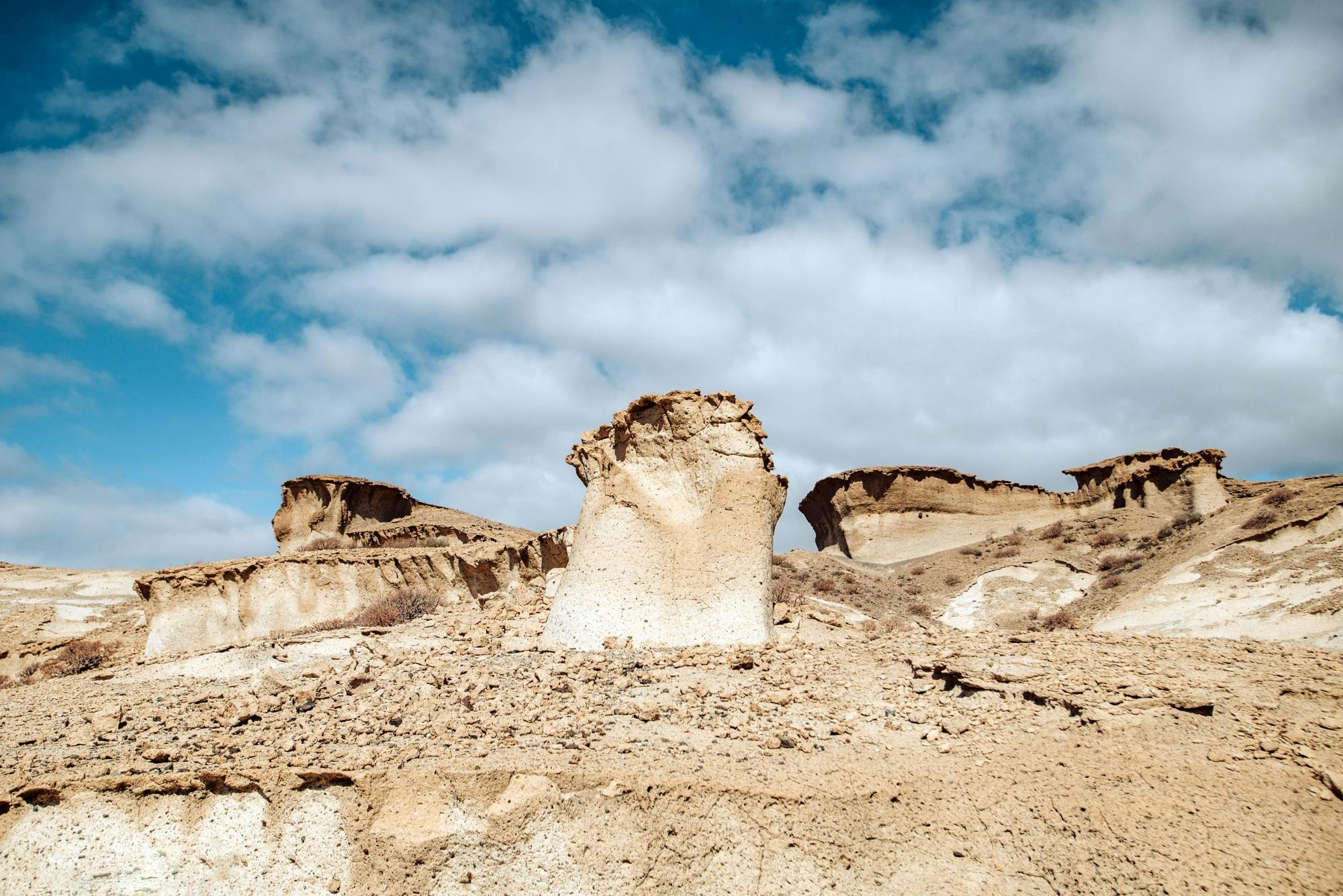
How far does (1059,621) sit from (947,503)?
43.5 ft

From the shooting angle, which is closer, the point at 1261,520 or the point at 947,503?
the point at 1261,520

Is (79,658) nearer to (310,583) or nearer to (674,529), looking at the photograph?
(310,583)

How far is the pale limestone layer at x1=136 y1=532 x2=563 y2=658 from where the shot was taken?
11.3m

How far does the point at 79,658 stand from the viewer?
10.5m

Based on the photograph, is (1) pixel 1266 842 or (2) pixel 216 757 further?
(2) pixel 216 757

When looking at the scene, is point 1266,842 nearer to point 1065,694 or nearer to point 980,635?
point 1065,694

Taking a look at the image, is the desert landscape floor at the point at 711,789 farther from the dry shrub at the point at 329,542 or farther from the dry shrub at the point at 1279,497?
the dry shrub at the point at 329,542

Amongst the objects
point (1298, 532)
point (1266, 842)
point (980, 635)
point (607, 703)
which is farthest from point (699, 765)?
point (1298, 532)

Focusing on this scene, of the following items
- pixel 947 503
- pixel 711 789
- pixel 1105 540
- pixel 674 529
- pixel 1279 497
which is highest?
pixel 947 503

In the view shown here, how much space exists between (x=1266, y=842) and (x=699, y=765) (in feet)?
7.93

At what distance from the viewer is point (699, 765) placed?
12.1 ft

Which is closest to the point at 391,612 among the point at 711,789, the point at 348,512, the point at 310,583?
the point at 310,583

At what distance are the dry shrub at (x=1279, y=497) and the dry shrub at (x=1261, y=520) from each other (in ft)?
4.24

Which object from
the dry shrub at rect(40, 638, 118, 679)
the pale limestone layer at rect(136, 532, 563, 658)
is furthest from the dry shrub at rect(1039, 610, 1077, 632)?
the dry shrub at rect(40, 638, 118, 679)
